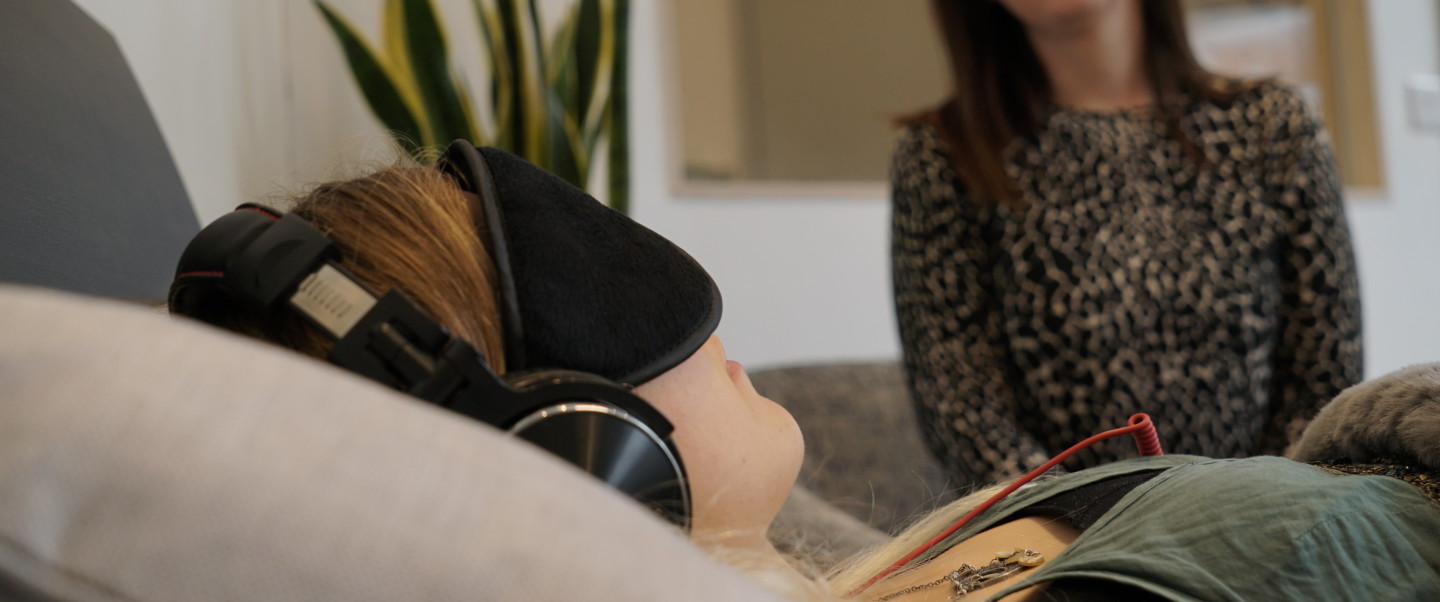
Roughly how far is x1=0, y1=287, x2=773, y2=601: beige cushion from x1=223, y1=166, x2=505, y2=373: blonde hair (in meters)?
0.17

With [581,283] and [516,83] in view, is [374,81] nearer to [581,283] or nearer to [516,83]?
[516,83]

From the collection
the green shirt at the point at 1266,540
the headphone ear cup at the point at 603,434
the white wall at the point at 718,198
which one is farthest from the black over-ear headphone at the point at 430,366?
the white wall at the point at 718,198

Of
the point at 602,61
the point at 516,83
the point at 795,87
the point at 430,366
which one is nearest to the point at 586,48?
the point at 602,61

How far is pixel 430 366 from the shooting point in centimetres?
47

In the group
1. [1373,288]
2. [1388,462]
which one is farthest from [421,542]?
[1373,288]

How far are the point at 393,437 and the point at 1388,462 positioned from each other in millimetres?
611

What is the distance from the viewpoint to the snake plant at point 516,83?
5.88 ft

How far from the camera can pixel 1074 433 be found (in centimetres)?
132

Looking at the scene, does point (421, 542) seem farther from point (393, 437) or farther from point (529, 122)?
point (529, 122)

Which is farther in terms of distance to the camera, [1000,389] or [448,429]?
[1000,389]

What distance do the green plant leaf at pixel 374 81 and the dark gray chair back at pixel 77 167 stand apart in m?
0.76

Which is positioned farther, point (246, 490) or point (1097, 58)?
point (1097, 58)

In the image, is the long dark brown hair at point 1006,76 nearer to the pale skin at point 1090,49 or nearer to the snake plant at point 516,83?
the pale skin at point 1090,49

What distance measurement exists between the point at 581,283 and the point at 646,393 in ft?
0.28
